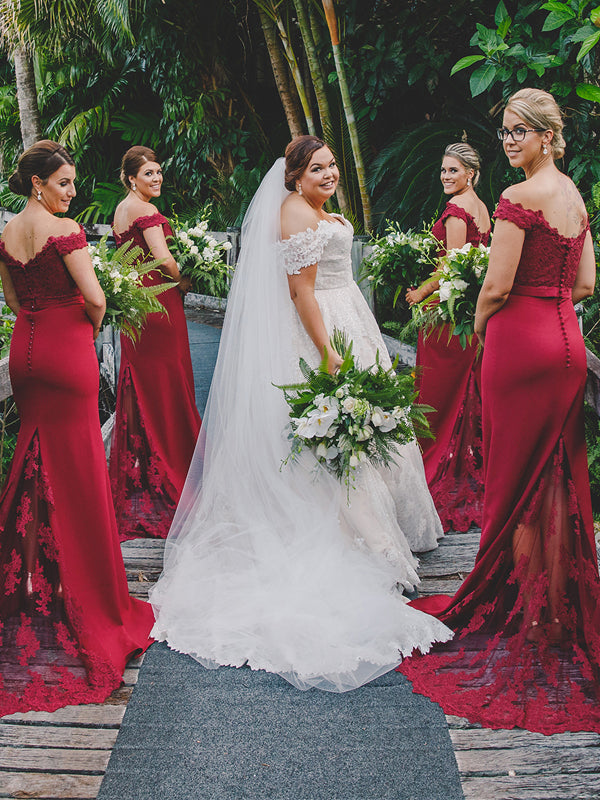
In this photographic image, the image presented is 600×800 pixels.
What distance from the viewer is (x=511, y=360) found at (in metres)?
3.42

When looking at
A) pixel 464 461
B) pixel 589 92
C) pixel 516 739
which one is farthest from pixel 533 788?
pixel 589 92

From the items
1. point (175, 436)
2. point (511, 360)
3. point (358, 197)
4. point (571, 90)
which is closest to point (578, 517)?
point (511, 360)

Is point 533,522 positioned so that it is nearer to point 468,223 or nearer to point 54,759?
point 54,759

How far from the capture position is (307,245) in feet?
13.5

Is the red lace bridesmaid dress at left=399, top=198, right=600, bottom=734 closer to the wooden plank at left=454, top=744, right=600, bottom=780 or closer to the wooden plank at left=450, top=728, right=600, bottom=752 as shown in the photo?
the wooden plank at left=450, top=728, right=600, bottom=752

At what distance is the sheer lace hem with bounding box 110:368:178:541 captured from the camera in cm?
538

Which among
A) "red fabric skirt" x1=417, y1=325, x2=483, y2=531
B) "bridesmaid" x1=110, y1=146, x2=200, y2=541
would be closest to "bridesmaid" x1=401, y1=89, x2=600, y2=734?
"red fabric skirt" x1=417, y1=325, x2=483, y2=531

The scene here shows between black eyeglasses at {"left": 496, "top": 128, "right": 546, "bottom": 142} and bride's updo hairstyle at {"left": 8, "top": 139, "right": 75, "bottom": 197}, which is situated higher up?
bride's updo hairstyle at {"left": 8, "top": 139, "right": 75, "bottom": 197}

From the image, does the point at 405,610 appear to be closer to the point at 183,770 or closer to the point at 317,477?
the point at 317,477

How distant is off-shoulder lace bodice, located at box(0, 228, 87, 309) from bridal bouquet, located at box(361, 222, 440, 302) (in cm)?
288

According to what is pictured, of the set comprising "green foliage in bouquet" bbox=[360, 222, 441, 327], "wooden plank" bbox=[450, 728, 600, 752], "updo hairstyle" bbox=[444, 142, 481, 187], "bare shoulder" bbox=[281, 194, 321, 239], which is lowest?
"wooden plank" bbox=[450, 728, 600, 752]

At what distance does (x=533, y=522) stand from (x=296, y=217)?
6.68 ft

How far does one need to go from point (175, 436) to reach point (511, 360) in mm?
3010

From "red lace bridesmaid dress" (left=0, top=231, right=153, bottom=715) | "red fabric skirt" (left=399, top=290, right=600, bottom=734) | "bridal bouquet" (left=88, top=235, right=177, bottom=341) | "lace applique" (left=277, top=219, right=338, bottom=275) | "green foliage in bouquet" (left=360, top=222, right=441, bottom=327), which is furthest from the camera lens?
"green foliage in bouquet" (left=360, top=222, right=441, bottom=327)
